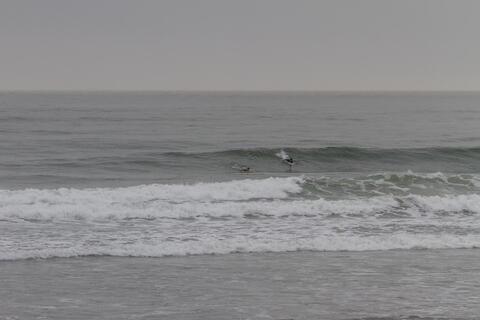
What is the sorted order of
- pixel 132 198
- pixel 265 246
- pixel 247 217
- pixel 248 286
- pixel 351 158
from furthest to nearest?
pixel 351 158
pixel 132 198
pixel 247 217
pixel 265 246
pixel 248 286

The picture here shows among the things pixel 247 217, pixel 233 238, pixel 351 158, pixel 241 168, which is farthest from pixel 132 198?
pixel 351 158

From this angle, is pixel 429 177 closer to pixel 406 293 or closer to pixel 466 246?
pixel 466 246

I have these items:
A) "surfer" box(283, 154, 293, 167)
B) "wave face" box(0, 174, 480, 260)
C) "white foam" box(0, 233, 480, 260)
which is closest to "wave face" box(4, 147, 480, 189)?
"surfer" box(283, 154, 293, 167)

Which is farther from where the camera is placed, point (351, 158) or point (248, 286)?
point (351, 158)

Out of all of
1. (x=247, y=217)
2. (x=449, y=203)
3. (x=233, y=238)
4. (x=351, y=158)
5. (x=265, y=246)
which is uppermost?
(x=351, y=158)

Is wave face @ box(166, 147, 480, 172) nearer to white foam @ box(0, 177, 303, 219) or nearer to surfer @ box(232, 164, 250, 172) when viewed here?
surfer @ box(232, 164, 250, 172)

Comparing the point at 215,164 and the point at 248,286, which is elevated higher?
the point at 215,164

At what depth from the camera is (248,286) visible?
12.5 metres

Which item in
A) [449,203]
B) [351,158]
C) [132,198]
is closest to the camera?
[132,198]

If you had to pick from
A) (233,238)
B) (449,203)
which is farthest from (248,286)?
(449,203)

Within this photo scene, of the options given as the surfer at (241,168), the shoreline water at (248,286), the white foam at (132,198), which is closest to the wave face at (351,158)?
the surfer at (241,168)

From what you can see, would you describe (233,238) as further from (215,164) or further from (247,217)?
(215,164)

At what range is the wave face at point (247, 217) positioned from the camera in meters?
15.6

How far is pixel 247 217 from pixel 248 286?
6.70 m
